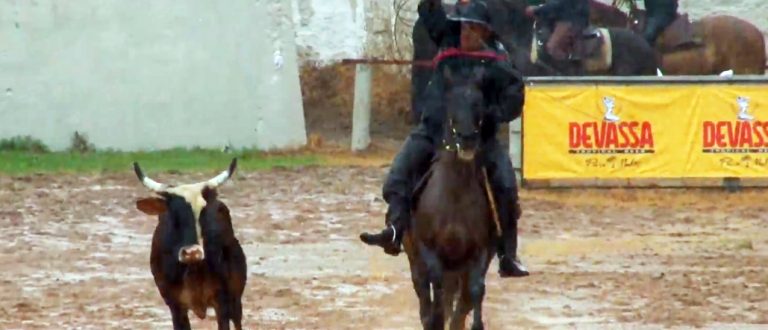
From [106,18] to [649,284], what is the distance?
14.7 meters

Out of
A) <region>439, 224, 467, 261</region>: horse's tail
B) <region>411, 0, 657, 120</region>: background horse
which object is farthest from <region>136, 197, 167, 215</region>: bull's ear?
<region>411, 0, 657, 120</region>: background horse

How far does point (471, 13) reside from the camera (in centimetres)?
1245

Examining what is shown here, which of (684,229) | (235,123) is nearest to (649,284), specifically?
(684,229)

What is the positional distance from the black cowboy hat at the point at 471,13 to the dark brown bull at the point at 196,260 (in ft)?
6.11

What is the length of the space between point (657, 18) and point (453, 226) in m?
14.2

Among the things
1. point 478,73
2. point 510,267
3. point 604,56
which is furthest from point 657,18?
point 478,73

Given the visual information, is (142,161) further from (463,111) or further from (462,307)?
(463,111)

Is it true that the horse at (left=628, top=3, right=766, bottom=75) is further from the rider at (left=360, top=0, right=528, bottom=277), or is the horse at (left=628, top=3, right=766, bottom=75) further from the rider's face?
the rider's face

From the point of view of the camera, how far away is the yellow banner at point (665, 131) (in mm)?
22469

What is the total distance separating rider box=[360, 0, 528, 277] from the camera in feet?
40.0

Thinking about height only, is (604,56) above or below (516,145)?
above

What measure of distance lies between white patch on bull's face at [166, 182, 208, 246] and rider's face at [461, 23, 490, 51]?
1848 mm

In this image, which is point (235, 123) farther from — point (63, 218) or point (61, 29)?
point (63, 218)

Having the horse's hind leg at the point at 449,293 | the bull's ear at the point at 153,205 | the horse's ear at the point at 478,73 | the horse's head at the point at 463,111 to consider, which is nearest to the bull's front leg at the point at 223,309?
the bull's ear at the point at 153,205
